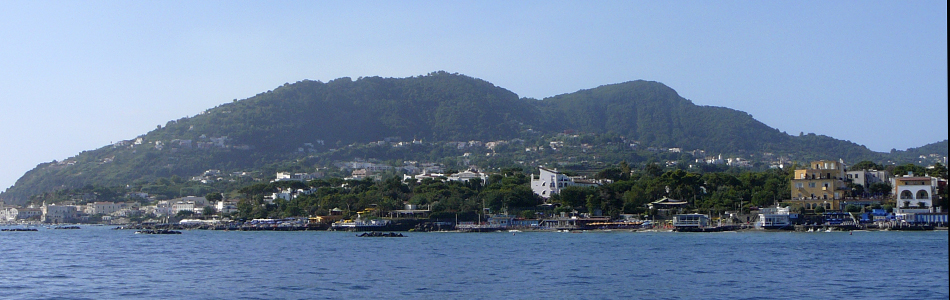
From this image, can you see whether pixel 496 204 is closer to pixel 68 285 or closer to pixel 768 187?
pixel 768 187

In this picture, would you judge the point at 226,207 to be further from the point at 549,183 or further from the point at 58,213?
the point at 549,183

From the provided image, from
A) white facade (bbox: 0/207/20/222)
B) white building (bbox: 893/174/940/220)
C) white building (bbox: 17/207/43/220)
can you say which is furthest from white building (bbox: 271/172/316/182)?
white building (bbox: 893/174/940/220)

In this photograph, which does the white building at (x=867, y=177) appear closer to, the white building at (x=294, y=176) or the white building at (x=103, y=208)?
the white building at (x=294, y=176)

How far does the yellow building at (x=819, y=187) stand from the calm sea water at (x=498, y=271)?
22.3 metres

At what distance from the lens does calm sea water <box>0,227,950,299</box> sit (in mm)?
29922

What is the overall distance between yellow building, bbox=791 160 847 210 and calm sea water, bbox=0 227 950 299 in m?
22.3

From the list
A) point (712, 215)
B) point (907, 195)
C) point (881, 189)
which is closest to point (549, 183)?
point (712, 215)

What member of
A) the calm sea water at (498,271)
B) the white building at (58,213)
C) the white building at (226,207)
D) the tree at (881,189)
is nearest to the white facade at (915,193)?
the tree at (881,189)

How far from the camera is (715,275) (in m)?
34.8

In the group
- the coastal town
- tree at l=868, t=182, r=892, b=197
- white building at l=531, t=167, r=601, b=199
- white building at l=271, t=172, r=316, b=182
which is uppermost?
white building at l=271, t=172, r=316, b=182

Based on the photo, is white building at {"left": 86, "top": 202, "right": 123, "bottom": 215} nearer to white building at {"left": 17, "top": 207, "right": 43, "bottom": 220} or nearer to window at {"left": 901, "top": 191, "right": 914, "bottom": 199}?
white building at {"left": 17, "top": 207, "right": 43, "bottom": 220}

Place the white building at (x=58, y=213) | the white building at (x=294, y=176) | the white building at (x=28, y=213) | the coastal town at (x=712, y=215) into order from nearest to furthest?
the coastal town at (x=712, y=215) → the white building at (x=58, y=213) → the white building at (x=28, y=213) → the white building at (x=294, y=176)

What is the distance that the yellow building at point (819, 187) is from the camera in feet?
255

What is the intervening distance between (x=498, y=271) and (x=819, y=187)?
4992 centimetres
